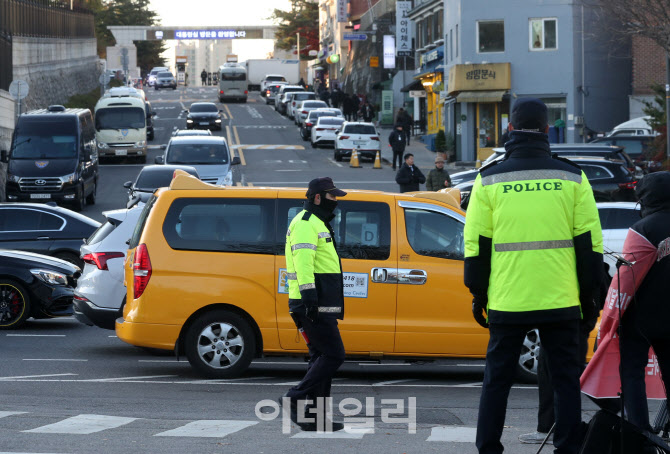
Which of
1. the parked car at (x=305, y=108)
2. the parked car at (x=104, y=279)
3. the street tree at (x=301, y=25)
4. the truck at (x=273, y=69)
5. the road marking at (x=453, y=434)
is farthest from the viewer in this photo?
the street tree at (x=301, y=25)

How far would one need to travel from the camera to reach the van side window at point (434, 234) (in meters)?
10.4

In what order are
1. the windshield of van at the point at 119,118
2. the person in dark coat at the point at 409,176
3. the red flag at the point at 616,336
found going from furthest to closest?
the windshield of van at the point at 119,118
the person in dark coat at the point at 409,176
the red flag at the point at 616,336

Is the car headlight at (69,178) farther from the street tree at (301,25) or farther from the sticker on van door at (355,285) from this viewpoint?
the street tree at (301,25)

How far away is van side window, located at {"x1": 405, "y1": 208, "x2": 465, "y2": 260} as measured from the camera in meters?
10.4

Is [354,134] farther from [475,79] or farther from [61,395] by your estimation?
[61,395]

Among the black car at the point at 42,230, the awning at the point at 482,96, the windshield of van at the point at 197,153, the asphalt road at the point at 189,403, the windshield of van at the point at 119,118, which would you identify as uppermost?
the awning at the point at 482,96

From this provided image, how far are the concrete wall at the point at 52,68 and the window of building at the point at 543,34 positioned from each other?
69.1 ft

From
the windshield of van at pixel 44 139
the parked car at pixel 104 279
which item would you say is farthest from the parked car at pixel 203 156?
the parked car at pixel 104 279

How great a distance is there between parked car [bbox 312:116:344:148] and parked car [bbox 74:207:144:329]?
37.7 meters

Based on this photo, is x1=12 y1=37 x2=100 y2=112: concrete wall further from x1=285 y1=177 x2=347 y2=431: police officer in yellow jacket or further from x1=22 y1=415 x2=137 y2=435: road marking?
x1=285 y1=177 x2=347 y2=431: police officer in yellow jacket

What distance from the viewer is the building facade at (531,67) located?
47062 millimetres

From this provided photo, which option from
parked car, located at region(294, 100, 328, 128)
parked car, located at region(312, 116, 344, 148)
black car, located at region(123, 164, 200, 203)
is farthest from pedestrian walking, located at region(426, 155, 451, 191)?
parked car, located at region(294, 100, 328, 128)

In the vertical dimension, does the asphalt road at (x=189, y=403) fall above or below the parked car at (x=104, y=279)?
below

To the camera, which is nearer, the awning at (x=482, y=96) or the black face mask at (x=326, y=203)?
the black face mask at (x=326, y=203)
